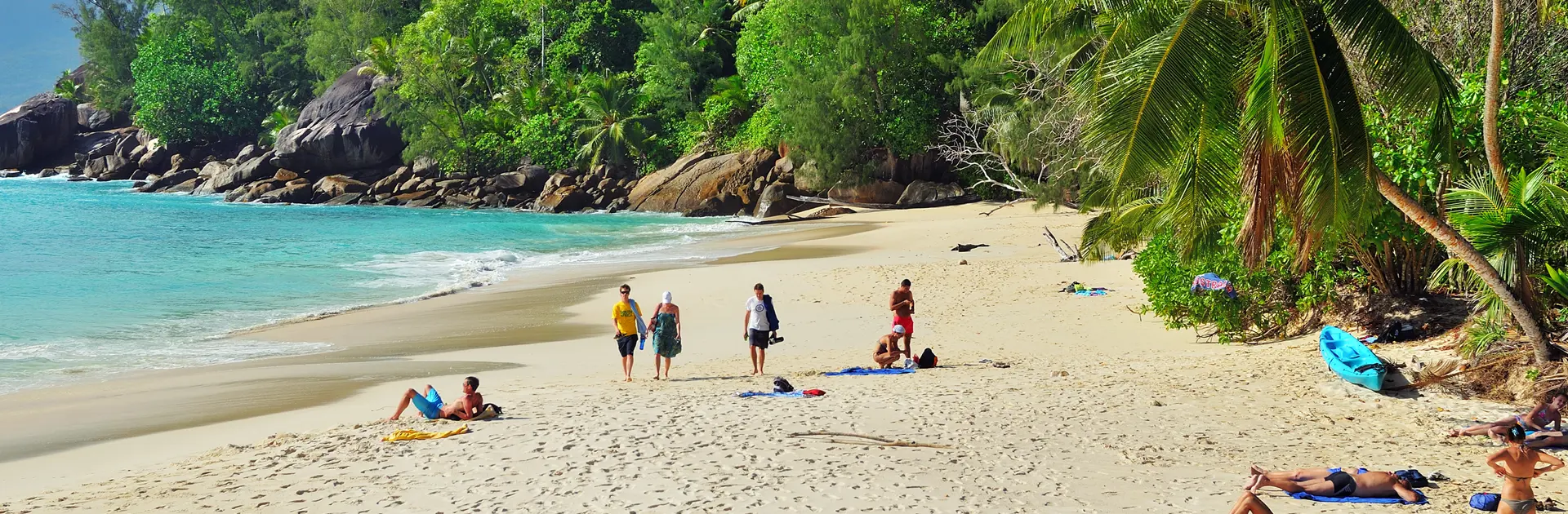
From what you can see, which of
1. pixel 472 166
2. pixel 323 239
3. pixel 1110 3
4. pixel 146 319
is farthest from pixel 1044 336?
pixel 472 166

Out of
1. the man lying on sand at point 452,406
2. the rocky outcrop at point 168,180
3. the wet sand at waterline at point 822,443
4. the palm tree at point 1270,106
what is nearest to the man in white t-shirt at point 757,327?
the wet sand at waterline at point 822,443

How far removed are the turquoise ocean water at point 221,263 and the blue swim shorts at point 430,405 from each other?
5382 mm

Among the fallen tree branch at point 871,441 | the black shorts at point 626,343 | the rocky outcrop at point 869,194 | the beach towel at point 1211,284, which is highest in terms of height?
the rocky outcrop at point 869,194

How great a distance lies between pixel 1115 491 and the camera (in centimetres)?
670

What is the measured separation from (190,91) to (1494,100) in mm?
67048

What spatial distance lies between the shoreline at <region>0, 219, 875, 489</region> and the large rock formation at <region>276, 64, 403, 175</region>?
119 feet

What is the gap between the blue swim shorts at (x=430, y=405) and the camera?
9172mm

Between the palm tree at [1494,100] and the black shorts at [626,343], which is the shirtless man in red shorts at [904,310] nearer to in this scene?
the black shorts at [626,343]

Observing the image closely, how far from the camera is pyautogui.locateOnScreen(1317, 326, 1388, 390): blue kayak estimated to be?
9.09 meters

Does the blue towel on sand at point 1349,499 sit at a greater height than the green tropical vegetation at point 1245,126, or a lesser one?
lesser

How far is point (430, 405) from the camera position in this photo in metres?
9.23

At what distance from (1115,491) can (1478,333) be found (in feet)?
14.9

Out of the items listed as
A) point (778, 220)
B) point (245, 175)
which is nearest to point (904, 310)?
point (778, 220)

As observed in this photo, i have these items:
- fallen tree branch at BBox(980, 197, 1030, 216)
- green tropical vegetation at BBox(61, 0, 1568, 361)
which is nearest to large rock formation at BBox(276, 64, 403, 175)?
green tropical vegetation at BBox(61, 0, 1568, 361)
